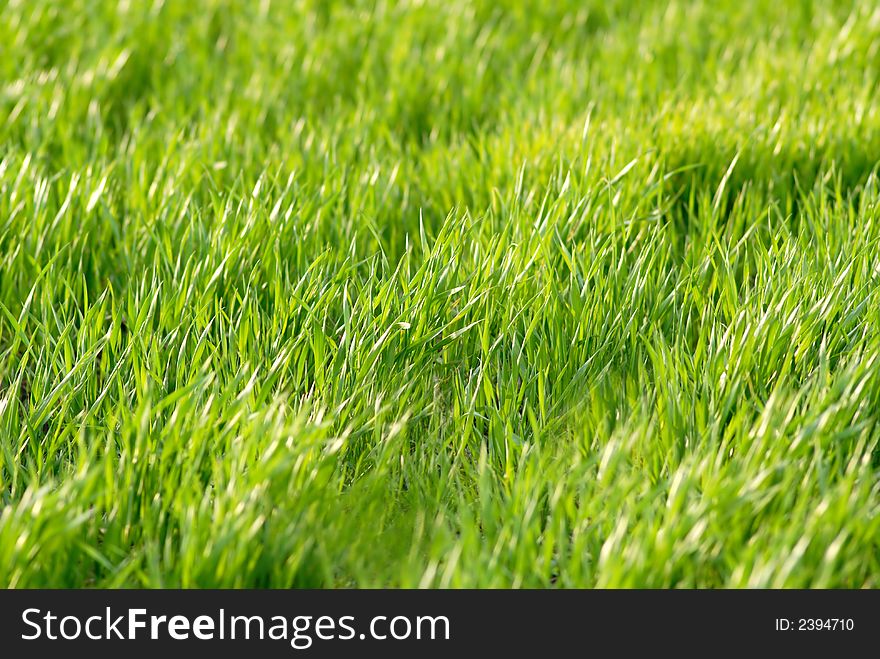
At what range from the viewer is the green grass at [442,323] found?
1.44 m

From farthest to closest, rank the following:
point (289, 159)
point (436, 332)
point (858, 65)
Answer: point (858, 65) < point (289, 159) < point (436, 332)

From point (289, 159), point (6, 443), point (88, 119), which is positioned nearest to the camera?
point (6, 443)

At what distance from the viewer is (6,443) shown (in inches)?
64.2

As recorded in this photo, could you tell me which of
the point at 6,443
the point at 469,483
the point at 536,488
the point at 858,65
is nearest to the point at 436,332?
the point at 469,483

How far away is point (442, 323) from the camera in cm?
191

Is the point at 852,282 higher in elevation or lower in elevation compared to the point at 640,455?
higher

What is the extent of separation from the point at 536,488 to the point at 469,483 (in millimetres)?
226

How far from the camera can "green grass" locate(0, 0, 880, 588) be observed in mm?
1438
